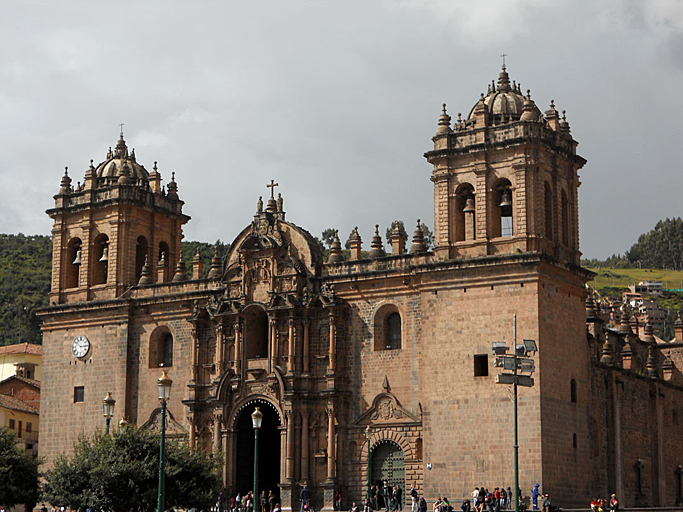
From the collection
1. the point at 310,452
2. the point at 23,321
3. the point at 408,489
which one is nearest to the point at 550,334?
the point at 408,489

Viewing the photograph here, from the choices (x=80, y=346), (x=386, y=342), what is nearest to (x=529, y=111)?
(x=386, y=342)

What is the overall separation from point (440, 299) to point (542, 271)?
163 inches

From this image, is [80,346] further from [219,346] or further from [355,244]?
[355,244]

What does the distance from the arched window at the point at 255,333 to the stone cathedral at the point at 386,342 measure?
0.10 metres

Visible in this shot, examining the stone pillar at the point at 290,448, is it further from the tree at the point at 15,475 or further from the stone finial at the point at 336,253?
the tree at the point at 15,475

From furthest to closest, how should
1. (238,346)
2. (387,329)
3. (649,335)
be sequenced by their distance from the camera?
(649,335) < (238,346) < (387,329)

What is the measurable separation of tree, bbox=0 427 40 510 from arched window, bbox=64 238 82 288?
13.1 meters

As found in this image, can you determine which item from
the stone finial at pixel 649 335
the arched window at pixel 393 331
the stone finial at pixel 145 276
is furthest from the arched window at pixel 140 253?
the stone finial at pixel 649 335

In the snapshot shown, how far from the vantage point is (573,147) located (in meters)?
45.7

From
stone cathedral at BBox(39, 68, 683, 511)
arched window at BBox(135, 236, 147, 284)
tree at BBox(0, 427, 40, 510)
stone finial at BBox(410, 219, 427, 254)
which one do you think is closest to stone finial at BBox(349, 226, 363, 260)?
stone cathedral at BBox(39, 68, 683, 511)

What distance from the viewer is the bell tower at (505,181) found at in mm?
42531

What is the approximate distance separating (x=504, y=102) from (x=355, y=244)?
861cm

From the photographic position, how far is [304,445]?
45.1 meters

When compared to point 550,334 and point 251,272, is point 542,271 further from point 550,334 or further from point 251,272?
point 251,272
